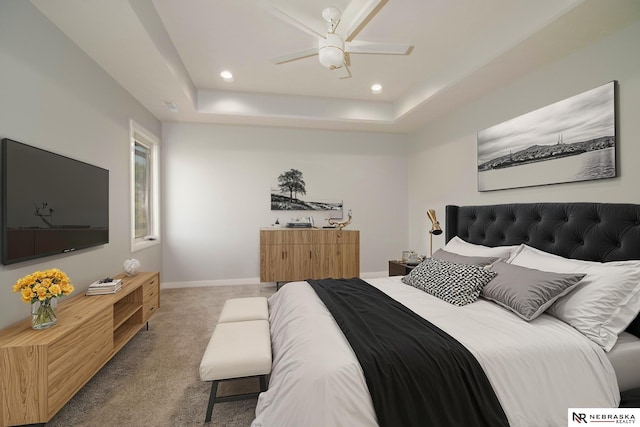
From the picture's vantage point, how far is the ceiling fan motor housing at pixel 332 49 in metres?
1.91

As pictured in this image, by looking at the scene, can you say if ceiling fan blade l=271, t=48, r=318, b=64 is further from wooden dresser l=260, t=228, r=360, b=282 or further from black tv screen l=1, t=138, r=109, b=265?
wooden dresser l=260, t=228, r=360, b=282

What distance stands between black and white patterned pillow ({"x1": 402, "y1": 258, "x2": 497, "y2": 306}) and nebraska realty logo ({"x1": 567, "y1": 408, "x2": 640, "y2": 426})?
0.72 meters

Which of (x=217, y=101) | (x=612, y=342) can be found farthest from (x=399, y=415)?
(x=217, y=101)

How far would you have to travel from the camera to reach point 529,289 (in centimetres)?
165

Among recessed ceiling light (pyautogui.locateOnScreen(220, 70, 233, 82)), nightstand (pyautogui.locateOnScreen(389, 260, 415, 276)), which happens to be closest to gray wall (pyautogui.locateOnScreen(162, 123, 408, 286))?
recessed ceiling light (pyautogui.locateOnScreen(220, 70, 233, 82))

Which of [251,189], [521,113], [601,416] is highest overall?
[521,113]

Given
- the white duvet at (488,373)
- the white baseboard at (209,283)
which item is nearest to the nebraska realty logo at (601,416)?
the white duvet at (488,373)

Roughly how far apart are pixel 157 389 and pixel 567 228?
305 cm

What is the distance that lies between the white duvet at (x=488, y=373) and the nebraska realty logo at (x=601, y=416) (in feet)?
0.09

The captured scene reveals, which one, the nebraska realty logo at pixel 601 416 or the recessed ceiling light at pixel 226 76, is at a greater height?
the recessed ceiling light at pixel 226 76

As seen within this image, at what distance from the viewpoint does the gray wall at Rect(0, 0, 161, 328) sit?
1.63m

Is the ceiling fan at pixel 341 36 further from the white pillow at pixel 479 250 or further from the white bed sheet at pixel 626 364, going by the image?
the white bed sheet at pixel 626 364

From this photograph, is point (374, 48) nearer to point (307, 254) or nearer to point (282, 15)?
point (282, 15)

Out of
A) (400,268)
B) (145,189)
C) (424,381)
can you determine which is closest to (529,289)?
(424,381)
